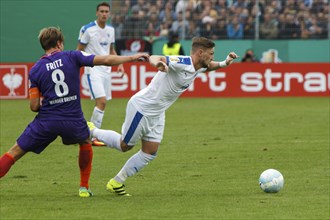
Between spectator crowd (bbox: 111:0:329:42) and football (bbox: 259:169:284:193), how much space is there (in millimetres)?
20130

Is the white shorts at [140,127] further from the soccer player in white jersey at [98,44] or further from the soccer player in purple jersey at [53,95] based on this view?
the soccer player in white jersey at [98,44]

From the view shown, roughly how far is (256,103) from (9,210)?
16.7m

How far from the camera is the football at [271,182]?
10.8 m

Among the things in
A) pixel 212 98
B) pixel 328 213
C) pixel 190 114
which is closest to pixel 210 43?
pixel 328 213

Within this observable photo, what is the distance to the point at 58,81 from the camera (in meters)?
10.0

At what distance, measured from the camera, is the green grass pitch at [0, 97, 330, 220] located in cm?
973

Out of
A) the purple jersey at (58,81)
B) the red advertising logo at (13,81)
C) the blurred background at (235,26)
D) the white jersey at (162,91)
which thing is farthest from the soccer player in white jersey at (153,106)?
the blurred background at (235,26)

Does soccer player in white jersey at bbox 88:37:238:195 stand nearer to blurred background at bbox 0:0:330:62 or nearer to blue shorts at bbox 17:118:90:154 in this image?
blue shorts at bbox 17:118:90:154

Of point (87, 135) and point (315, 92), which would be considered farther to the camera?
point (315, 92)

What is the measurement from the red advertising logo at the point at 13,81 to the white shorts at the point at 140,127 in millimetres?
16758

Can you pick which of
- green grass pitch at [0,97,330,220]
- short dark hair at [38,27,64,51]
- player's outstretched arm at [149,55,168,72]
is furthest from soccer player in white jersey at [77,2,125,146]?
player's outstretched arm at [149,55,168,72]

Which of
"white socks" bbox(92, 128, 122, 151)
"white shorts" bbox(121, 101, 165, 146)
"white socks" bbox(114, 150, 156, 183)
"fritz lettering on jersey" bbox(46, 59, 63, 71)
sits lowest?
"white socks" bbox(114, 150, 156, 183)

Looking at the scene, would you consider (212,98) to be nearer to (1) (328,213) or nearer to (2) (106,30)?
(2) (106,30)

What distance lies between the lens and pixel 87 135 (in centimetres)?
1036
